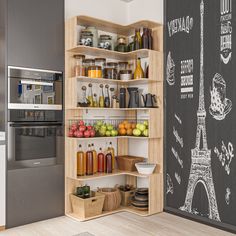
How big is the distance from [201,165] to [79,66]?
175 centimetres

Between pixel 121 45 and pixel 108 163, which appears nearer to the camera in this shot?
pixel 108 163

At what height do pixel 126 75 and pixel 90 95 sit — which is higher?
pixel 126 75

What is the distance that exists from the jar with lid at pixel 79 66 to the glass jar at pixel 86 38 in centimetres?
16

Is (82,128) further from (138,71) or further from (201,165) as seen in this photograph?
(201,165)

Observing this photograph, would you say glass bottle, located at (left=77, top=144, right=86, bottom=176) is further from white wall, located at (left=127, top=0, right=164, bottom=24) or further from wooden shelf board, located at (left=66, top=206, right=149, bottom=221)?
white wall, located at (left=127, top=0, right=164, bottom=24)

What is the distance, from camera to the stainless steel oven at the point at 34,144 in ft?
10.4

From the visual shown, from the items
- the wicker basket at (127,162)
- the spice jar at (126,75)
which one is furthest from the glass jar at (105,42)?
the wicker basket at (127,162)

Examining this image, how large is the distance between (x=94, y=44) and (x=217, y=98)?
1580 mm

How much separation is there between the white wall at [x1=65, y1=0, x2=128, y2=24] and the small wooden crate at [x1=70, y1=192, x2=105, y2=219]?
7.13ft

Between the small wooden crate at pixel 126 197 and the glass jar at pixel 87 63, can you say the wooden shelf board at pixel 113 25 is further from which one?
the small wooden crate at pixel 126 197

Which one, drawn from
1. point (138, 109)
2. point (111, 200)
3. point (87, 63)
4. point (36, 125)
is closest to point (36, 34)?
point (87, 63)

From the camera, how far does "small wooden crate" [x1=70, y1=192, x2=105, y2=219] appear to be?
3.43m

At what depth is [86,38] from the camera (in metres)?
3.64

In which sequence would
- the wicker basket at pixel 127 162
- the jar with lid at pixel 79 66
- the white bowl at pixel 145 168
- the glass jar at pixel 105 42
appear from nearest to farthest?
1. the jar with lid at pixel 79 66
2. the white bowl at pixel 145 168
3. the glass jar at pixel 105 42
4. the wicker basket at pixel 127 162
